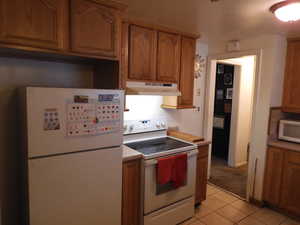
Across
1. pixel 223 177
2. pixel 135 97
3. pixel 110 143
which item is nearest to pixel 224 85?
pixel 223 177

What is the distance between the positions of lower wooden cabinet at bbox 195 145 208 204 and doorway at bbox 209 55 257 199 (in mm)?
922

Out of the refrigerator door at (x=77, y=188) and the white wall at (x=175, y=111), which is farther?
the white wall at (x=175, y=111)

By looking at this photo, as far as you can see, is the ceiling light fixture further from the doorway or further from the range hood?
the doorway

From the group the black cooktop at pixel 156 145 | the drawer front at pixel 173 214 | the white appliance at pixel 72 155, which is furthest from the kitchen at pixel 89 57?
the drawer front at pixel 173 214

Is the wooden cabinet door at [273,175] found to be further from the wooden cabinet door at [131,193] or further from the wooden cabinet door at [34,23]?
the wooden cabinet door at [34,23]

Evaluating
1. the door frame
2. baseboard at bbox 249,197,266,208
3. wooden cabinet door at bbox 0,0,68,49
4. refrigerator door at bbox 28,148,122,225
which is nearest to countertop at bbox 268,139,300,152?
the door frame

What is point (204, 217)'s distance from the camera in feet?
8.50

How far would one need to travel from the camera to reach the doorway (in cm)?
399

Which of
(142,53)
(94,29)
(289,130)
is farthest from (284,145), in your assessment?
(94,29)

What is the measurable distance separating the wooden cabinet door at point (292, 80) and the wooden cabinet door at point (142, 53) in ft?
5.85

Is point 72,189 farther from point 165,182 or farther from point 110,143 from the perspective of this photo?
point 165,182

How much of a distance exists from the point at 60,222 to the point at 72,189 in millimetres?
262

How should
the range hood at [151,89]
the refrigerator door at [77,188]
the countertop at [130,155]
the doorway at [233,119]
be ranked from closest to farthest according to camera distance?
the refrigerator door at [77,188], the countertop at [130,155], the range hood at [151,89], the doorway at [233,119]

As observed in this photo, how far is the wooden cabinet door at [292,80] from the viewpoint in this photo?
8.74 ft
